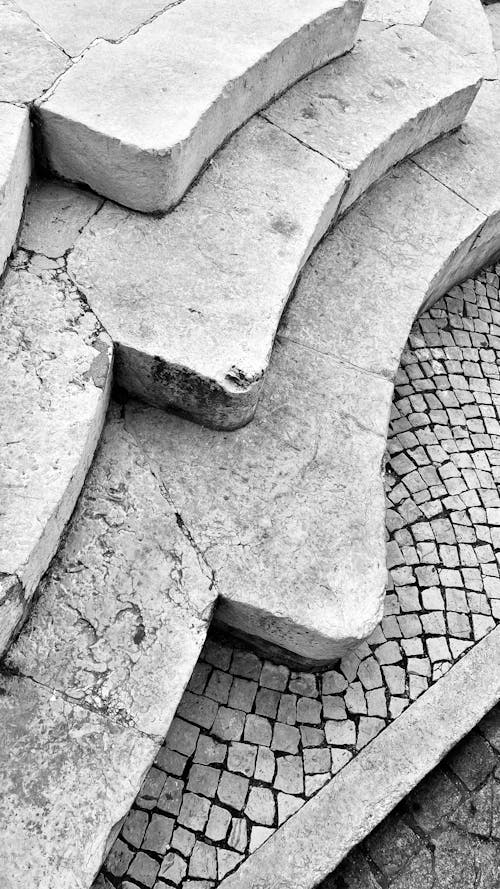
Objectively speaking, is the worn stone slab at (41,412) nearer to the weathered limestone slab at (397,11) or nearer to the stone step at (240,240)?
the stone step at (240,240)

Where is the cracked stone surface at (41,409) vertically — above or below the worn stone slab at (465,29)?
below

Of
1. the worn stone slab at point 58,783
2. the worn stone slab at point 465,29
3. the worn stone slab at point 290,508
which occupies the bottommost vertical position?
the worn stone slab at point 58,783

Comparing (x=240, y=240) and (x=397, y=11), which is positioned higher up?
(x=397, y=11)

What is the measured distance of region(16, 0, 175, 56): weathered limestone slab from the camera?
3.02 meters

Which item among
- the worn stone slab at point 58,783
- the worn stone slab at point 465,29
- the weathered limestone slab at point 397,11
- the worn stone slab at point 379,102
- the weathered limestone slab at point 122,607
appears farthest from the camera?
the worn stone slab at point 465,29

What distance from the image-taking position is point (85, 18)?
3.13m

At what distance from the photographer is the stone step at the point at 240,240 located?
7.95 ft

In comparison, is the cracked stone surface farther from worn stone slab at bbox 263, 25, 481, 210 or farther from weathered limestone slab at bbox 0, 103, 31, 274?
worn stone slab at bbox 263, 25, 481, 210

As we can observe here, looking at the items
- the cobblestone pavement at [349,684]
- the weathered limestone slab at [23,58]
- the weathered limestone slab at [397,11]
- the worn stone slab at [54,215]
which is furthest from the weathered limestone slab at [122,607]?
the weathered limestone slab at [397,11]

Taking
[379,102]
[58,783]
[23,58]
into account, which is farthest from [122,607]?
[379,102]

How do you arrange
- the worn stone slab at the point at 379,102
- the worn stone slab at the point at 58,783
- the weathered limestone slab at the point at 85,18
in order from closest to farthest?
the worn stone slab at the point at 58,783
the weathered limestone slab at the point at 85,18
the worn stone slab at the point at 379,102

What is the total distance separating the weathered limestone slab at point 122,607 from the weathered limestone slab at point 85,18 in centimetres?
180

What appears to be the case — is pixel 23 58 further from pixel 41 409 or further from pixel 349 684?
pixel 349 684

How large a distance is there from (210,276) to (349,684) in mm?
1534
